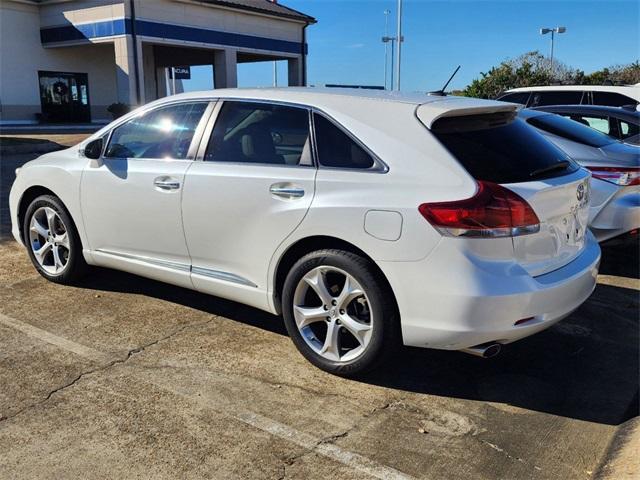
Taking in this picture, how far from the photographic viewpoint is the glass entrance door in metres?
28.4

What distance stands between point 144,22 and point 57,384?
24466 millimetres

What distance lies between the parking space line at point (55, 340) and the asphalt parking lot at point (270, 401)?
0.04 feet

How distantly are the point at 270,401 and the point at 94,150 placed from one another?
2.55m

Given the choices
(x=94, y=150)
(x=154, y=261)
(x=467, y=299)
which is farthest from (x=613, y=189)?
(x=94, y=150)

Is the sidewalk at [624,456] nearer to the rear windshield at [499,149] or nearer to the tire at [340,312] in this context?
the tire at [340,312]

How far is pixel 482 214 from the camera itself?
311 centimetres

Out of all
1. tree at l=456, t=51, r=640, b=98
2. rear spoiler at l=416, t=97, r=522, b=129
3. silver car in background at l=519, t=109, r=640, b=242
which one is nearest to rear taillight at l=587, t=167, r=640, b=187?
silver car in background at l=519, t=109, r=640, b=242

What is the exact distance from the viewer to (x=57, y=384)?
3531 mm

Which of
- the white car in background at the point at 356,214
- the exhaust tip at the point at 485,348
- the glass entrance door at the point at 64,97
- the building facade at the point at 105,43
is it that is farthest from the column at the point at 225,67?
the exhaust tip at the point at 485,348

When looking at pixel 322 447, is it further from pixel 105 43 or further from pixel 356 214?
pixel 105 43

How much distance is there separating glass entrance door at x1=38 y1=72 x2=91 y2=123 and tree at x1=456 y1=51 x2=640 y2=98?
18488 mm

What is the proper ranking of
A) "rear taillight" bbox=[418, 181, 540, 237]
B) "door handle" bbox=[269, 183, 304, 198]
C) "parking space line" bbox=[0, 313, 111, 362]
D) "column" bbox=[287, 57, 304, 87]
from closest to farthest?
"rear taillight" bbox=[418, 181, 540, 237] → "door handle" bbox=[269, 183, 304, 198] → "parking space line" bbox=[0, 313, 111, 362] → "column" bbox=[287, 57, 304, 87]

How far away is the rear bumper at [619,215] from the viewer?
548cm

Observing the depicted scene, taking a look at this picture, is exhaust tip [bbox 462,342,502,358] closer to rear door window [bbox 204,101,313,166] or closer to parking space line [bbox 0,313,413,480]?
parking space line [bbox 0,313,413,480]
